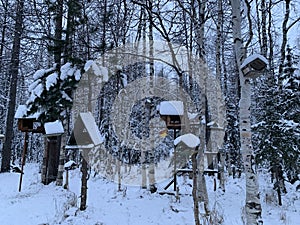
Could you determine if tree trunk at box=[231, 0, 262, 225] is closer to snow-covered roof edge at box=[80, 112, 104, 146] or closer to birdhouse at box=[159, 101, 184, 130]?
snow-covered roof edge at box=[80, 112, 104, 146]

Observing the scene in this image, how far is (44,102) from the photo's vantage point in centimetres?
607

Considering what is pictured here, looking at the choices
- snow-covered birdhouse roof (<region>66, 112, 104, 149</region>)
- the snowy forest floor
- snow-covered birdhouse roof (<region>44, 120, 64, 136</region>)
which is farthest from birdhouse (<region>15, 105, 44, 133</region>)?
snow-covered birdhouse roof (<region>66, 112, 104, 149</region>)

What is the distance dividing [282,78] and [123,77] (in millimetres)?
5234

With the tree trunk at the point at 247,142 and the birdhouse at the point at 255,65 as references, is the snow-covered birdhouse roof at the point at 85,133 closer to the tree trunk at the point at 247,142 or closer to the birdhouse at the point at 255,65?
the tree trunk at the point at 247,142

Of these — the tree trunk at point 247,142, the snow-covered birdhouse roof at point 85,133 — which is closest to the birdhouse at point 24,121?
the snow-covered birdhouse roof at point 85,133

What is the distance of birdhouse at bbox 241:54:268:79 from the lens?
13.2 ft

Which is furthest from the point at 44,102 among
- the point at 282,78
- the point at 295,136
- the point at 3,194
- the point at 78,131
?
the point at 282,78

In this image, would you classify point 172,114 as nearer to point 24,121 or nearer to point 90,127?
point 90,127

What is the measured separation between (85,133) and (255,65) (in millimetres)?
3935

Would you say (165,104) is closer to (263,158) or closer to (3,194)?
(263,158)

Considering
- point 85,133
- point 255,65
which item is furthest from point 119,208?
point 255,65

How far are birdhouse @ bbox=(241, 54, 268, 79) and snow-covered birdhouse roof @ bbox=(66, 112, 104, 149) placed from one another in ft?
11.7

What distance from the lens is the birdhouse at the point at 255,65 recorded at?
4031 millimetres

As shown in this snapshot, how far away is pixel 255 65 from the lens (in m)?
4.09
